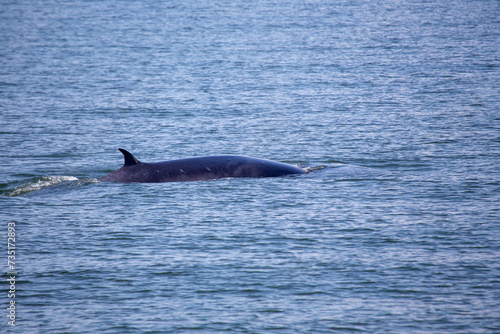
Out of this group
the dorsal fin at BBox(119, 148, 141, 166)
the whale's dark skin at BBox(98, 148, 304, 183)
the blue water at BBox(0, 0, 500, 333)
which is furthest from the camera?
the whale's dark skin at BBox(98, 148, 304, 183)

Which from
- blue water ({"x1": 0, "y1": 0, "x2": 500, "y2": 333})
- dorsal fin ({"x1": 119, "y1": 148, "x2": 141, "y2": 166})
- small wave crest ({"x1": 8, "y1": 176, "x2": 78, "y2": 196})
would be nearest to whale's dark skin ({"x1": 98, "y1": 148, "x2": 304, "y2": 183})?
dorsal fin ({"x1": 119, "y1": 148, "x2": 141, "y2": 166})

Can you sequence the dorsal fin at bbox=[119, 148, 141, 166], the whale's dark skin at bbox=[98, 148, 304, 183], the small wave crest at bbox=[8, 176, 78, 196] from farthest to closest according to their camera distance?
the whale's dark skin at bbox=[98, 148, 304, 183] < the small wave crest at bbox=[8, 176, 78, 196] < the dorsal fin at bbox=[119, 148, 141, 166]

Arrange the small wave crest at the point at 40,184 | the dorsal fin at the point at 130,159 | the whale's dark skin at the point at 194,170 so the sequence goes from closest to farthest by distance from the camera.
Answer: the dorsal fin at the point at 130,159
the small wave crest at the point at 40,184
the whale's dark skin at the point at 194,170

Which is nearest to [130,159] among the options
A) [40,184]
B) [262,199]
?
[40,184]

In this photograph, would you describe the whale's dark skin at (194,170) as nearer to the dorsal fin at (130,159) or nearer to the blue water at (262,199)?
the dorsal fin at (130,159)

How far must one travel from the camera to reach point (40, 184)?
18.3 m

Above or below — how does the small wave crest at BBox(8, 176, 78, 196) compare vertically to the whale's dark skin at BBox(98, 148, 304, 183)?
below

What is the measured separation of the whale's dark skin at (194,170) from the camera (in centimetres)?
1812

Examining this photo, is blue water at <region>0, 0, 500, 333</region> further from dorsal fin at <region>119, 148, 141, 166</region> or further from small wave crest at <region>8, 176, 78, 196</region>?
dorsal fin at <region>119, 148, 141, 166</region>

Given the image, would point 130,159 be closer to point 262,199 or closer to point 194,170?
point 194,170

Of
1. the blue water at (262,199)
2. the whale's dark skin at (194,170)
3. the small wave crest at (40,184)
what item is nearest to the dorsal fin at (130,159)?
the whale's dark skin at (194,170)

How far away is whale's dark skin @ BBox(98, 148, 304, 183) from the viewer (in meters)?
18.1

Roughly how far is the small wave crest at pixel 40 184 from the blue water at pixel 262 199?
2.0 inches

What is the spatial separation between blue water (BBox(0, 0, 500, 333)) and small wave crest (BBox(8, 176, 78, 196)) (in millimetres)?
52
